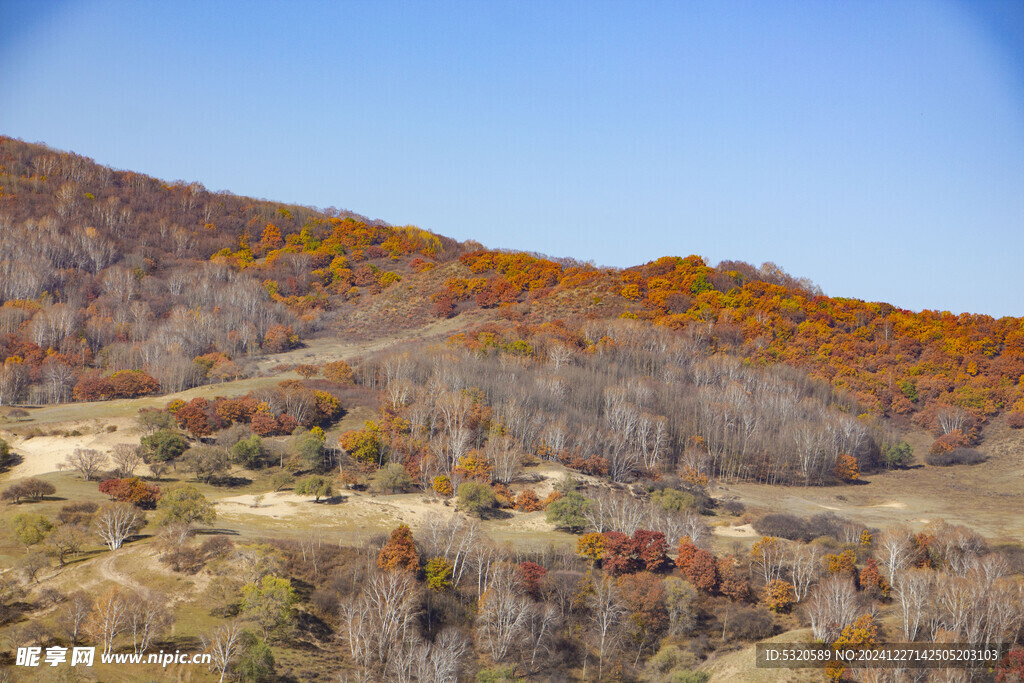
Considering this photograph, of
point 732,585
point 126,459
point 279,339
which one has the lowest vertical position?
point 732,585

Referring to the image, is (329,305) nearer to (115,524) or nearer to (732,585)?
(115,524)

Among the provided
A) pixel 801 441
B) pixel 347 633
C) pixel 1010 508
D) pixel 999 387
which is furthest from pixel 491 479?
pixel 999 387

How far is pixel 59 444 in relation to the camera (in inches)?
3078

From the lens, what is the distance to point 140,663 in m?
40.9

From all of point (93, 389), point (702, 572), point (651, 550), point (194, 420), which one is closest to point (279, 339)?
point (93, 389)

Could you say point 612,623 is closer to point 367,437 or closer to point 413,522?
point 413,522

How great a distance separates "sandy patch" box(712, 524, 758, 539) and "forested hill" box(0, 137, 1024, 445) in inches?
2014

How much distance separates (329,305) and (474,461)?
87433mm

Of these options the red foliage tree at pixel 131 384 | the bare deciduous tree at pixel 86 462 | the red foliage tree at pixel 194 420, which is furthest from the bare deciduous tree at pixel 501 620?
the red foliage tree at pixel 131 384

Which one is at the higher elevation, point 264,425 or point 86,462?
point 264,425

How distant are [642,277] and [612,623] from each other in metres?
115

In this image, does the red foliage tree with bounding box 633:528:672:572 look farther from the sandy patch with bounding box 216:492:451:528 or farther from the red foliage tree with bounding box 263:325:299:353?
the red foliage tree with bounding box 263:325:299:353

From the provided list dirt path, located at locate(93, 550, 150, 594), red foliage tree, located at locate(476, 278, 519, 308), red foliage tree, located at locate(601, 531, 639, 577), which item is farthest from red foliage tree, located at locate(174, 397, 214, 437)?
red foliage tree, located at locate(476, 278, 519, 308)

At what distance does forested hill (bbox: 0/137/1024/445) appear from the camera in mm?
119250
